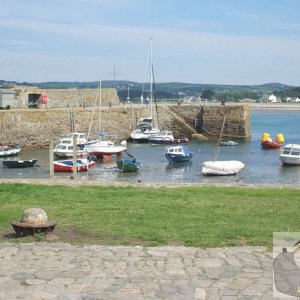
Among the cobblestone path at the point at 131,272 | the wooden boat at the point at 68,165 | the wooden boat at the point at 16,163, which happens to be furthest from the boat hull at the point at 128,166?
the cobblestone path at the point at 131,272

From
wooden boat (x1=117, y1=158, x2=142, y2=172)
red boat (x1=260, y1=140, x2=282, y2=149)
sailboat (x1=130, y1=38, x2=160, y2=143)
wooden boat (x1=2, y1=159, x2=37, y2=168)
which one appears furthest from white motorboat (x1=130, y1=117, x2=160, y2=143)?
wooden boat (x1=2, y1=159, x2=37, y2=168)

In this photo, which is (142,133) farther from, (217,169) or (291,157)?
(217,169)

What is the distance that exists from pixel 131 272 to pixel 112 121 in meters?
61.1

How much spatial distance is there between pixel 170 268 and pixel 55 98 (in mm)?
67921

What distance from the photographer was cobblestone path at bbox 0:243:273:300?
22.7 ft

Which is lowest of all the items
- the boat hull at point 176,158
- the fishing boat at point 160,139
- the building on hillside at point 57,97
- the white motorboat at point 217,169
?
the fishing boat at point 160,139

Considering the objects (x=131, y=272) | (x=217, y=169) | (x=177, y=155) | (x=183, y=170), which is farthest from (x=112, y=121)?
(x=131, y=272)

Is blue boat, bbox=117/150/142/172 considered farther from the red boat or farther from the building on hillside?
the building on hillside

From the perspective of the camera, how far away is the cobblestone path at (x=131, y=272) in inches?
273

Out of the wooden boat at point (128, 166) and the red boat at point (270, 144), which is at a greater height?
the wooden boat at point (128, 166)

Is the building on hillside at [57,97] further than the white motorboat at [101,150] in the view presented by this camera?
Yes

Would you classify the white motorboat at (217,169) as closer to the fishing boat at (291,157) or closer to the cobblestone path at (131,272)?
the fishing boat at (291,157)

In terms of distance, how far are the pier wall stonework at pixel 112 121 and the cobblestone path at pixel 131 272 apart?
121 feet

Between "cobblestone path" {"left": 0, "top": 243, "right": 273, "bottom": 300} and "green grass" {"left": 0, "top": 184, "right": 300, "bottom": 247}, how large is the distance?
0.59 meters
